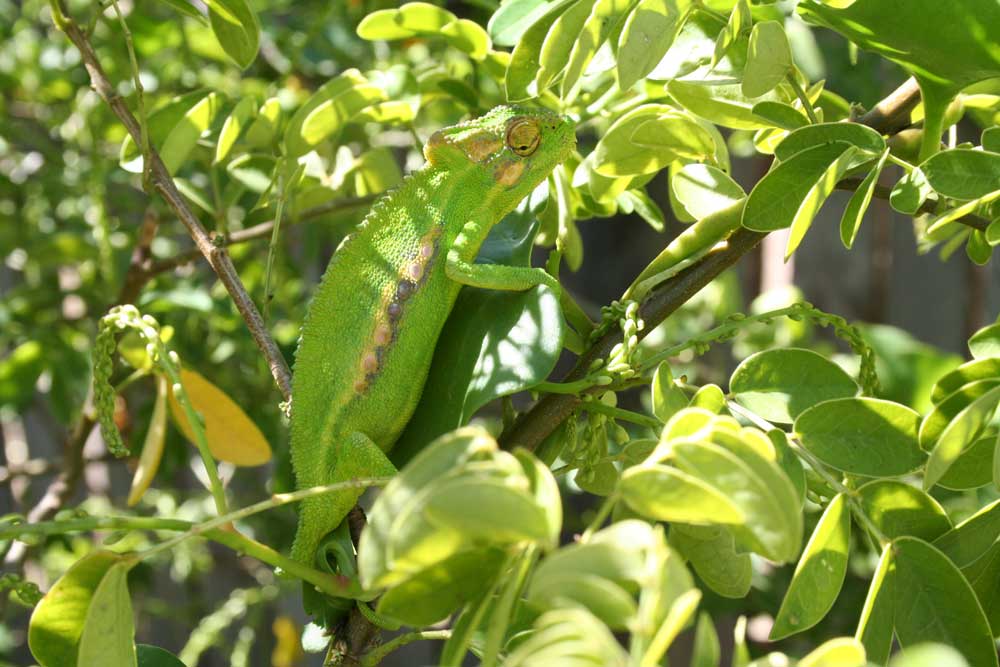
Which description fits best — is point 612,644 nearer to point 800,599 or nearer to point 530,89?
point 800,599

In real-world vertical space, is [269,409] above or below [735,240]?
below

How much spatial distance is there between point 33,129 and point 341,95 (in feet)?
4.45

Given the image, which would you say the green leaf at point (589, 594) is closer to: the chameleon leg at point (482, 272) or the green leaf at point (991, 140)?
the chameleon leg at point (482, 272)

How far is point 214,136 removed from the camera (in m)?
1.09

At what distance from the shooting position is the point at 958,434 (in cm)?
57

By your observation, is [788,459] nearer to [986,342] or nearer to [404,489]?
[986,342]

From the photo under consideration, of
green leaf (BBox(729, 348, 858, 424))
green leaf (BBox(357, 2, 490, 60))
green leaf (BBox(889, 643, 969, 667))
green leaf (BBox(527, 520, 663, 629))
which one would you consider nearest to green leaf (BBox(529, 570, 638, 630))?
green leaf (BBox(527, 520, 663, 629))

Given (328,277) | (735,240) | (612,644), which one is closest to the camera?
(612,644)

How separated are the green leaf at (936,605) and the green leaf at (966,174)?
9.3 inches

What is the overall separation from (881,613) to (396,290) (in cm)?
48

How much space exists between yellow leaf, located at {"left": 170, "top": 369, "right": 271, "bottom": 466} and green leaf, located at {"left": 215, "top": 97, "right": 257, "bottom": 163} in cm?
21

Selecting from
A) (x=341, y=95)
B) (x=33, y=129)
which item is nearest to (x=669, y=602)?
(x=341, y=95)

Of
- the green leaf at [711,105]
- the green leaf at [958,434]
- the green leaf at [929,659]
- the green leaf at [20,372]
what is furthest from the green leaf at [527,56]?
the green leaf at [20,372]

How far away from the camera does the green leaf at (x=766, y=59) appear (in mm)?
719
